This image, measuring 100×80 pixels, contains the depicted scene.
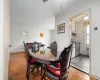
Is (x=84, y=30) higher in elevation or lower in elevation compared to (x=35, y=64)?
higher

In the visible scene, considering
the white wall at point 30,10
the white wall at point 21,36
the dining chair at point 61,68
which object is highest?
the white wall at point 30,10

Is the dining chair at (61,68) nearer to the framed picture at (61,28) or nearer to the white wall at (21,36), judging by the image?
the framed picture at (61,28)

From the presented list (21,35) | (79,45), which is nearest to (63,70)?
(79,45)

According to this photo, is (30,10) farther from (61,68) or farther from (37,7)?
(61,68)

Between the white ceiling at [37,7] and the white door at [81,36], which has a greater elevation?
the white ceiling at [37,7]

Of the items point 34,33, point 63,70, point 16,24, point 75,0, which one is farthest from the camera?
point 34,33

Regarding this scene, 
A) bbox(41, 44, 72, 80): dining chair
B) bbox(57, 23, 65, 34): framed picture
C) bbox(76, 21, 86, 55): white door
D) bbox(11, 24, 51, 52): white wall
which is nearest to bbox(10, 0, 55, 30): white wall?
bbox(57, 23, 65, 34): framed picture

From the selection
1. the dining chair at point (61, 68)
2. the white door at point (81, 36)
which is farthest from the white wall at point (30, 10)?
the dining chair at point (61, 68)

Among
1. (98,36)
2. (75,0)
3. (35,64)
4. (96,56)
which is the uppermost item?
(75,0)

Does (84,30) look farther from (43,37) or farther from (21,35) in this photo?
(21,35)

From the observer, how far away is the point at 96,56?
2100 millimetres

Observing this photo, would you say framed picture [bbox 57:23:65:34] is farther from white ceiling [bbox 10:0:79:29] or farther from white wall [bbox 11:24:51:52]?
white wall [bbox 11:24:51:52]

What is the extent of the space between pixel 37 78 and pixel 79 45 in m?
4.08

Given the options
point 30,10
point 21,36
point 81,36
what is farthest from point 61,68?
point 21,36
